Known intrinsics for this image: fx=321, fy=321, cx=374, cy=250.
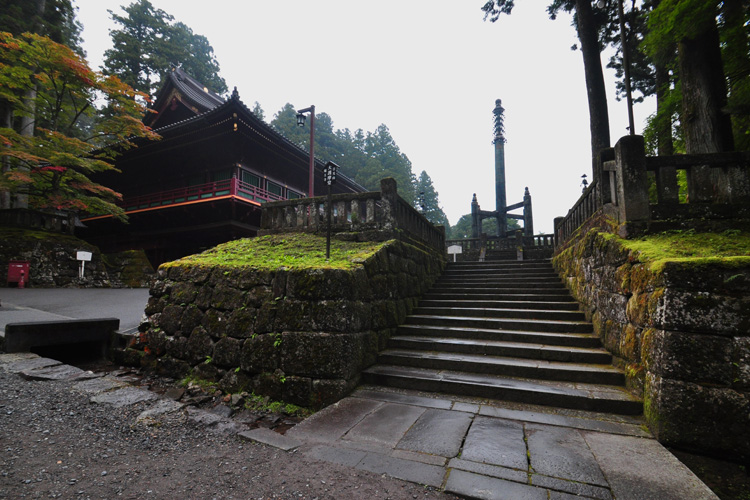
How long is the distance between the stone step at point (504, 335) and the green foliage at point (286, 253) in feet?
5.34

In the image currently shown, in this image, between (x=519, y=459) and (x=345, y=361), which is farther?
(x=345, y=361)

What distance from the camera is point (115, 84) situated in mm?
12148

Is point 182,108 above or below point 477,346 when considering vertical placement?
above

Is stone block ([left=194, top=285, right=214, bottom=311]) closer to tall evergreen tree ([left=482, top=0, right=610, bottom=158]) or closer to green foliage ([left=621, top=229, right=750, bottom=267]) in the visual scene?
green foliage ([left=621, top=229, right=750, bottom=267])

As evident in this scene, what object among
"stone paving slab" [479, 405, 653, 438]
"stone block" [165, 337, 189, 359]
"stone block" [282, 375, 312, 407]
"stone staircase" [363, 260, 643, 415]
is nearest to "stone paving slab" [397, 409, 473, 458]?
"stone paving slab" [479, 405, 653, 438]

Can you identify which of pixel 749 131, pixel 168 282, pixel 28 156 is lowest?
pixel 168 282

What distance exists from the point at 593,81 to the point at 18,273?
19440 millimetres

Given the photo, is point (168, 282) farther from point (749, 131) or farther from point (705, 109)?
point (749, 131)

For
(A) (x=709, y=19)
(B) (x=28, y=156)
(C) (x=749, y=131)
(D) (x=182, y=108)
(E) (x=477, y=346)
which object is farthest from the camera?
(D) (x=182, y=108)

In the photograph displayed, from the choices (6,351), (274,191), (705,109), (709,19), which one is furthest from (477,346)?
(274,191)

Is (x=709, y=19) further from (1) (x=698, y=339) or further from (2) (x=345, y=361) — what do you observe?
(2) (x=345, y=361)

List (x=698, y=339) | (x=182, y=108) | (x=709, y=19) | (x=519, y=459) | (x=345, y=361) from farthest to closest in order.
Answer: (x=182, y=108)
(x=709, y=19)
(x=345, y=361)
(x=698, y=339)
(x=519, y=459)

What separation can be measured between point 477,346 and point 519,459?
7.68 feet

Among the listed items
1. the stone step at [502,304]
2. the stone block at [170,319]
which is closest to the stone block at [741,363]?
the stone step at [502,304]
